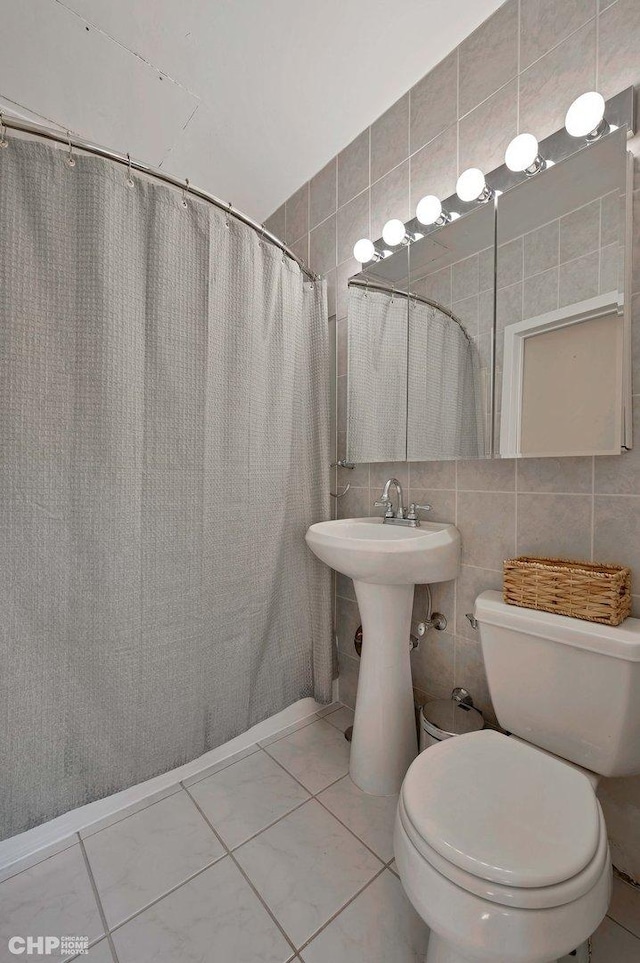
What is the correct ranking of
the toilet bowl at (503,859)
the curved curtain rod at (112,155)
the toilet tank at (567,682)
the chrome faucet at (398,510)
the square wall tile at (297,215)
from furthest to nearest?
1. the square wall tile at (297,215)
2. the chrome faucet at (398,510)
3. the curved curtain rod at (112,155)
4. the toilet tank at (567,682)
5. the toilet bowl at (503,859)

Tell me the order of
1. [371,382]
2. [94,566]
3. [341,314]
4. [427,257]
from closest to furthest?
[94,566], [427,257], [371,382], [341,314]

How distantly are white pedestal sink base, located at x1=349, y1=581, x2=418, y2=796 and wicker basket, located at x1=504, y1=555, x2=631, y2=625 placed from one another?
382 millimetres

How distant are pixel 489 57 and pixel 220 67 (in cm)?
87

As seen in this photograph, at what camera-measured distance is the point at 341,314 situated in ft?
5.94

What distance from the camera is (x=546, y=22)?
3.71 feet

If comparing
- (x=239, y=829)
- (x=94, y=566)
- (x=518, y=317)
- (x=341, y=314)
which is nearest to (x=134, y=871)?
(x=239, y=829)

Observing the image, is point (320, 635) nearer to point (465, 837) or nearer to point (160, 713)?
point (160, 713)

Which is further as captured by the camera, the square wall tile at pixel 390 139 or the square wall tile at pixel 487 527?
the square wall tile at pixel 390 139

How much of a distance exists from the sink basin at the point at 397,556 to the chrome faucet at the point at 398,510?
9 centimetres

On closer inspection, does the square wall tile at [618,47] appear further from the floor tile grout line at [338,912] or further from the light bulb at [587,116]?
the floor tile grout line at [338,912]

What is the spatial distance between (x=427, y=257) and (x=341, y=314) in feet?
1.59

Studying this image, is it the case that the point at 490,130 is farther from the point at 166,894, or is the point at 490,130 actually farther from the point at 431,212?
the point at 166,894

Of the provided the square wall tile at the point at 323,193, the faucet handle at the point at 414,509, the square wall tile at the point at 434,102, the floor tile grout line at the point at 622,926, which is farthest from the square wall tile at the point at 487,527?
the square wall tile at the point at 323,193

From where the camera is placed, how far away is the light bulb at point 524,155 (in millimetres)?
1100
